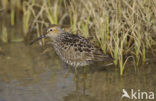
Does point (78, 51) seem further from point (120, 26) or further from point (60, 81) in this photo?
point (120, 26)

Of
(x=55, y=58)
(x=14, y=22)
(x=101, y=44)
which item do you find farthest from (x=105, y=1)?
(x=14, y=22)

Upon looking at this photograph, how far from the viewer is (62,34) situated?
7777 mm

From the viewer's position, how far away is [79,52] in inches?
284

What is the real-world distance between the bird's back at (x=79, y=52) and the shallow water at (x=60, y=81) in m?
0.40

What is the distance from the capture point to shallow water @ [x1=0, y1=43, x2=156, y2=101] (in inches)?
261

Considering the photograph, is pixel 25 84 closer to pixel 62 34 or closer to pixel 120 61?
pixel 62 34

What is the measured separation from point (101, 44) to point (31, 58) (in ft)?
6.16

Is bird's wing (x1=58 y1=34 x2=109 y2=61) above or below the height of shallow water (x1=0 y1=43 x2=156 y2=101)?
above

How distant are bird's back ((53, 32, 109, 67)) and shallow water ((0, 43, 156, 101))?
404 millimetres

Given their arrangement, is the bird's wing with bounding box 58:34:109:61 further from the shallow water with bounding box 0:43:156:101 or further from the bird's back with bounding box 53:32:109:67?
the shallow water with bounding box 0:43:156:101

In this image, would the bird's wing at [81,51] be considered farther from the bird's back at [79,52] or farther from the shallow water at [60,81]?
the shallow water at [60,81]

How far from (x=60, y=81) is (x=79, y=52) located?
2.38 feet

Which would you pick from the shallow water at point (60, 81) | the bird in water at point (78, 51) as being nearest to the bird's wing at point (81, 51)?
the bird in water at point (78, 51)

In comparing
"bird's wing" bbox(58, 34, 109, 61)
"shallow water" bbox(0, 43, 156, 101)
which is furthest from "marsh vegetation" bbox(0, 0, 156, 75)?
"bird's wing" bbox(58, 34, 109, 61)
